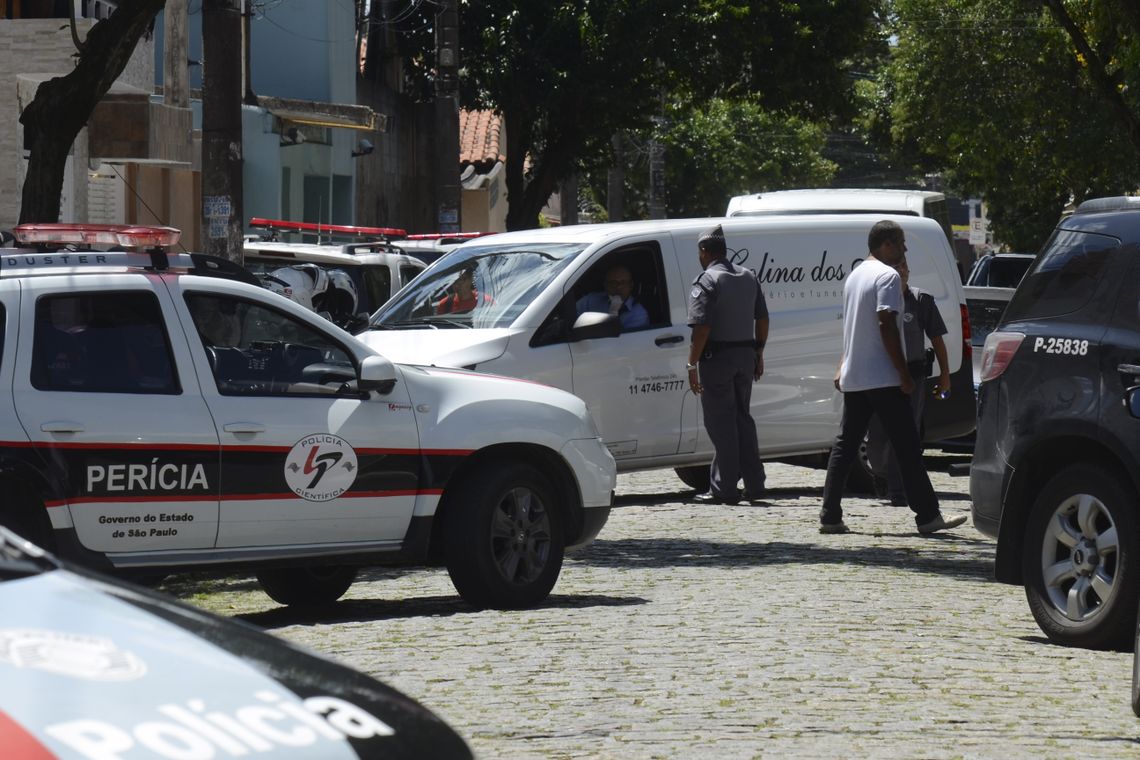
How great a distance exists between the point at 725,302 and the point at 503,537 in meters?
4.17

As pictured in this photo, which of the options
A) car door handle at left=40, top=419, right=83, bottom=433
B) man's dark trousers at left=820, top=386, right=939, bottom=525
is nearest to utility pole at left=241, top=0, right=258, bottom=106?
man's dark trousers at left=820, top=386, right=939, bottom=525

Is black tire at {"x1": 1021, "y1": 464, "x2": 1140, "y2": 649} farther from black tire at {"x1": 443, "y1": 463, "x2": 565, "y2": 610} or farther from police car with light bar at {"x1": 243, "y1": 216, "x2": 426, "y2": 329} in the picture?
police car with light bar at {"x1": 243, "y1": 216, "x2": 426, "y2": 329}

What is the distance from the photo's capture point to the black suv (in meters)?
7.22

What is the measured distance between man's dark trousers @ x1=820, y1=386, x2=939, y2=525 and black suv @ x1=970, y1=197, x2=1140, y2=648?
2.96 meters

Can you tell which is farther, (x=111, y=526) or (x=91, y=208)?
(x=91, y=208)

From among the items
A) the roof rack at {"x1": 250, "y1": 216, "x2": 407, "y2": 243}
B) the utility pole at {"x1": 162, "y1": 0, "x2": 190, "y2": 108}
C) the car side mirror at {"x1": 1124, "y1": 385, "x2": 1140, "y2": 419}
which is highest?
the utility pole at {"x1": 162, "y1": 0, "x2": 190, "y2": 108}

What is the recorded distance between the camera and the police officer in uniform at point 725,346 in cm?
1221

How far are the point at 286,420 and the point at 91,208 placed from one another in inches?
687

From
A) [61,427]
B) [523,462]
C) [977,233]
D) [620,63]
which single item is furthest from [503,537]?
[977,233]

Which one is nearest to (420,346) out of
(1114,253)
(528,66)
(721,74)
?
(1114,253)

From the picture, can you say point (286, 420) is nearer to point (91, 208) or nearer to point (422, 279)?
point (422, 279)

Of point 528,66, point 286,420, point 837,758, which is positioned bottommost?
point 837,758

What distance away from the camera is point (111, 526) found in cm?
741

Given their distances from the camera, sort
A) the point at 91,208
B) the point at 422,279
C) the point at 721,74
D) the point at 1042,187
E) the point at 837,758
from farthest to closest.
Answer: the point at 1042,187 → the point at 721,74 → the point at 91,208 → the point at 422,279 → the point at 837,758
